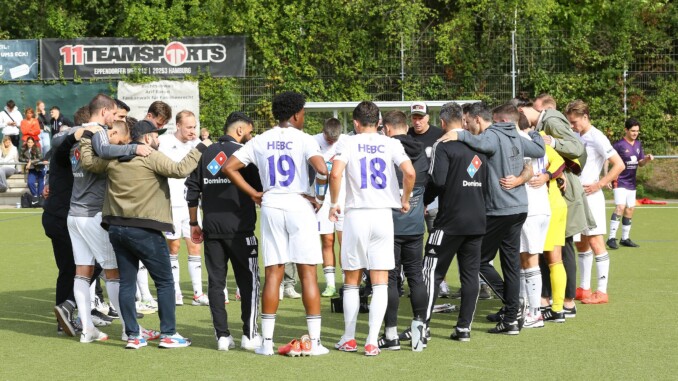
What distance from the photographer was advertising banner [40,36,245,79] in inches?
1112

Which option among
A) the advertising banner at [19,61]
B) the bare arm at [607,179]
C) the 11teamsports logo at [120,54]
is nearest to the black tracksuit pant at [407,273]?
the bare arm at [607,179]

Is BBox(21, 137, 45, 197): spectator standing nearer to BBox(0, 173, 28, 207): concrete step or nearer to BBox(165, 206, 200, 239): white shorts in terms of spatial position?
BBox(0, 173, 28, 207): concrete step

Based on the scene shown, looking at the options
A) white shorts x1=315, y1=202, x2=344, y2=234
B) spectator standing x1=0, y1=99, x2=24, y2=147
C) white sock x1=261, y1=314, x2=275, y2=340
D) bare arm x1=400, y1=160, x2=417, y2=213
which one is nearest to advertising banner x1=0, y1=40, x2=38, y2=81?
spectator standing x1=0, y1=99, x2=24, y2=147

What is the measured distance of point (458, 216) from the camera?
8547 millimetres

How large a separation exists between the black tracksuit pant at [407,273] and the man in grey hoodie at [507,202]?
77cm

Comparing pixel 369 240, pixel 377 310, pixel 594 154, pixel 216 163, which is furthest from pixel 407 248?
pixel 594 154

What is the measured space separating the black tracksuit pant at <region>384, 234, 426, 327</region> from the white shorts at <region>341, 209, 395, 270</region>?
1.19 feet

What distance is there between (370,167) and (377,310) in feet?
3.70

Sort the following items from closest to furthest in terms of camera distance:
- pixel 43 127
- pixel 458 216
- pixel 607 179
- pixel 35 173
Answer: pixel 458 216 → pixel 607 179 → pixel 35 173 → pixel 43 127

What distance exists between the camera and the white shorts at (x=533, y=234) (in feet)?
30.5

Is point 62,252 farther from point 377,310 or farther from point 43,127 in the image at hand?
point 43,127

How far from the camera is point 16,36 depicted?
32625 millimetres

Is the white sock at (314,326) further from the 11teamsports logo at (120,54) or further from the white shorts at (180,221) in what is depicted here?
the 11teamsports logo at (120,54)

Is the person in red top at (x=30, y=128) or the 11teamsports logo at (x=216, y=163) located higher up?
the person in red top at (x=30, y=128)
